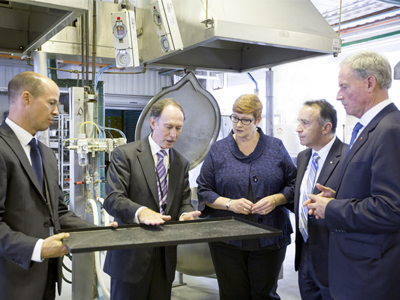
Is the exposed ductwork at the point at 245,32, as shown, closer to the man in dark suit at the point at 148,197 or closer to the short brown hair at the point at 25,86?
the man in dark suit at the point at 148,197

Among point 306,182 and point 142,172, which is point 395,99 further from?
point 142,172

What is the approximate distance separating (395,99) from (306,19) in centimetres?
429

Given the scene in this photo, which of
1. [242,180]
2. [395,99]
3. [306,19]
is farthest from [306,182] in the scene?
[395,99]

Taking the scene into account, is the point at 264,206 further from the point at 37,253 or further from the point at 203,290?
the point at 203,290

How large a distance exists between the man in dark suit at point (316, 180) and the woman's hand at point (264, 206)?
14cm

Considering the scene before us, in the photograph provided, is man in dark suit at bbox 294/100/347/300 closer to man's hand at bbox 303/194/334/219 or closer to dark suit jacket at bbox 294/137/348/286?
dark suit jacket at bbox 294/137/348/286

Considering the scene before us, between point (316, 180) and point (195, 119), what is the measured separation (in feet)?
3.97

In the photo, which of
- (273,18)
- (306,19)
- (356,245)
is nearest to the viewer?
(356,245)

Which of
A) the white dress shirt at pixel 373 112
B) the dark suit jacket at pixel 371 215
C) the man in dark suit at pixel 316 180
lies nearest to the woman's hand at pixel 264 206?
the man in dark suit at pixel 316 180

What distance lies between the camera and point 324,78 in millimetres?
6668

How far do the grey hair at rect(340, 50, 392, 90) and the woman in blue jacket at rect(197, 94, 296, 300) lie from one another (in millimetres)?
725

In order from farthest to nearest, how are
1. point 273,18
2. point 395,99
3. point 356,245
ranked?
1. point 395,99
2. point 273,18
3. point 356,245

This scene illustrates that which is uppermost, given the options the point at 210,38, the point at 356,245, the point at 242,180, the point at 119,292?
the point at 210,38

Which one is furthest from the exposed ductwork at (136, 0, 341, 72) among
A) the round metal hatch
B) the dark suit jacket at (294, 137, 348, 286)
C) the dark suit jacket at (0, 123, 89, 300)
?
the dark suit jacket at (0, 123, 89, 300)
